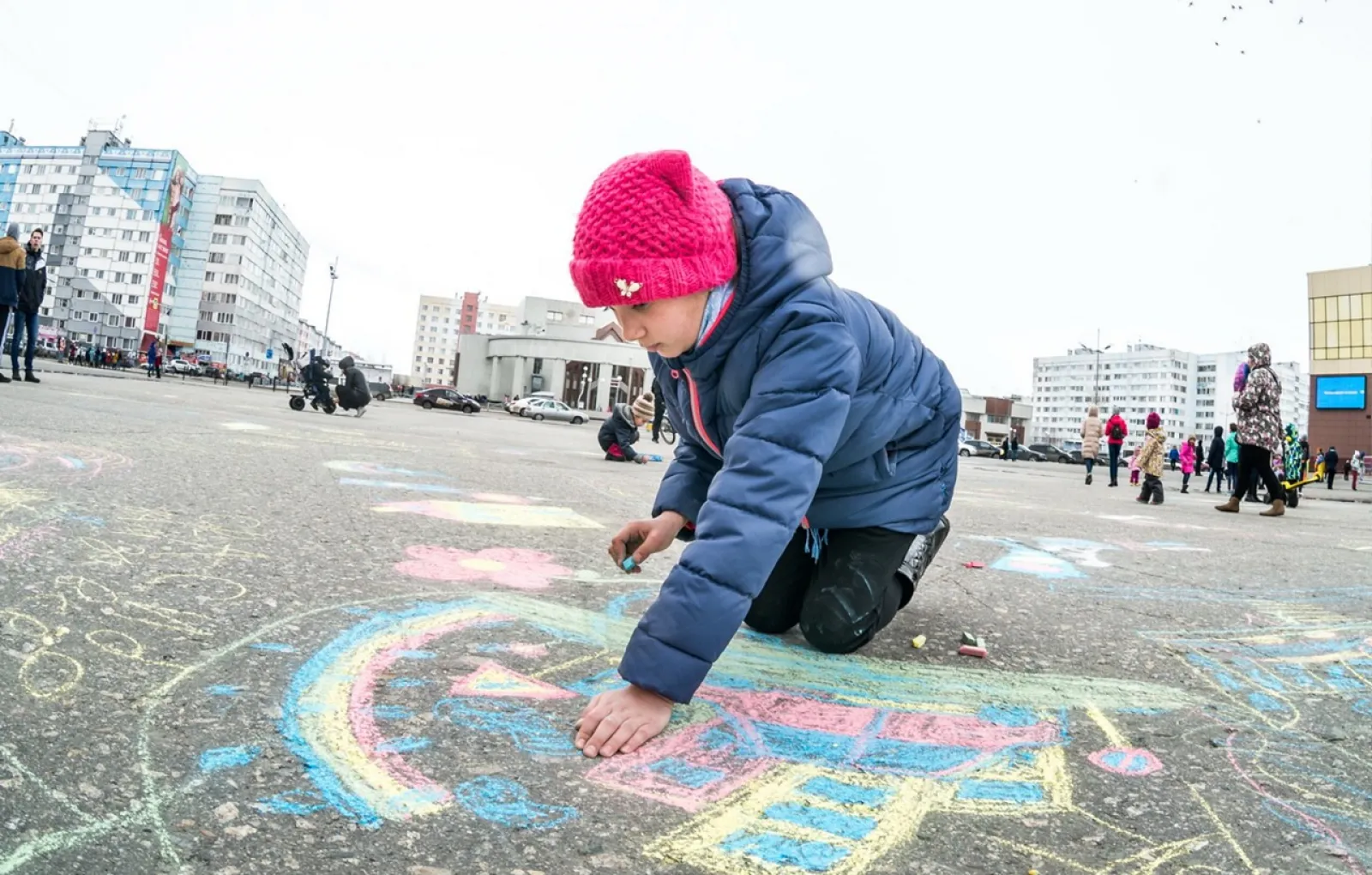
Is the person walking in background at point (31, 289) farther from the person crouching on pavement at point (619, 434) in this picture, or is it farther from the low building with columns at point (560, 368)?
the low building with columns at point (560, 368)

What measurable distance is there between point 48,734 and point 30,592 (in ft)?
2.65

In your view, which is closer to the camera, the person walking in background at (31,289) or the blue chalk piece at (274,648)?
the blue chalk piece at (274,648)

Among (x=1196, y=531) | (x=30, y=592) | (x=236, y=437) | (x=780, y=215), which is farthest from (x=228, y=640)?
(x=1196, y=531)

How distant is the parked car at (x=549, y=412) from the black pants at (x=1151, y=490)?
106 ft

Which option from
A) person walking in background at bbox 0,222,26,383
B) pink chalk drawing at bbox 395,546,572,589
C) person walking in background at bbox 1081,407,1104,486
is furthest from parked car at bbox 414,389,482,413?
pink chalk drawing at bbox 395,546,572,589

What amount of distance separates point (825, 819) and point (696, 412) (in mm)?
982

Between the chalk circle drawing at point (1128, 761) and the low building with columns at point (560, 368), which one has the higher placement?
the low building with columns at point (560, 368)

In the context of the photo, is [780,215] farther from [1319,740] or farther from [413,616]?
[1319,740]

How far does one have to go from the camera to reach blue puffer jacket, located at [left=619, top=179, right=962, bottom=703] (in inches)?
55.2

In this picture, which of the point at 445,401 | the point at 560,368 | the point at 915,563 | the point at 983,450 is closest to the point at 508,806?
the point at 915,563

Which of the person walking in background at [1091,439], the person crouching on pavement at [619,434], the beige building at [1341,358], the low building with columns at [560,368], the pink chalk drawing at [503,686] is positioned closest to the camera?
the pink chalk drawing at [503,686]

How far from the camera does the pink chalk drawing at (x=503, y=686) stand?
1.50 meters

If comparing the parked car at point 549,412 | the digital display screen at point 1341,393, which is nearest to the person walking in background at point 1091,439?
the parked car at point 549,412

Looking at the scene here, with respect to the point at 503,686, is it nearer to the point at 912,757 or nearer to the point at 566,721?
the point at 566,721
